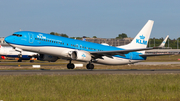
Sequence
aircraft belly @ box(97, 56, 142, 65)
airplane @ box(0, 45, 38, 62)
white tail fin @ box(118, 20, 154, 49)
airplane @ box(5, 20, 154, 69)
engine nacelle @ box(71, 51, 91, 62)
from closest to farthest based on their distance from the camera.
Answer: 1. airplane @ box(5, 20, 154, 69)
2. engine nacelle @ box(71, 51, 91, 62)
3. aircraft belly @ box(97, 56, 142, 65)
4. white tail fin @ box(118, 20, 154, 49)
5. airplane @ box(0, 45, 38, 62)

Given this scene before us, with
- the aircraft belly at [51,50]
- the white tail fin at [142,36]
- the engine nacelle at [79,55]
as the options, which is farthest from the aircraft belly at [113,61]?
the aircraft belly at [51,50]

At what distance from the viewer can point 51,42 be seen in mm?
35844

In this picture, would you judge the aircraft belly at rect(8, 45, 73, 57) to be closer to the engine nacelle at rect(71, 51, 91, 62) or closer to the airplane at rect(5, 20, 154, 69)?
the airplane at rect(5, 20, 154, 69)

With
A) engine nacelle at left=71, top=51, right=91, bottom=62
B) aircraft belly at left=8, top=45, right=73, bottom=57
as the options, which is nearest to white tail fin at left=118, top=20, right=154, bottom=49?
engine nacelle at left=71, top=51, right=91, bottom=62

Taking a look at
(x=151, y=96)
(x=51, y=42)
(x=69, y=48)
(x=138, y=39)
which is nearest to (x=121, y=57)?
(x=138, y=39)

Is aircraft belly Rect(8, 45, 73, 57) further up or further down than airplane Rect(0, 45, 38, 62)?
further down

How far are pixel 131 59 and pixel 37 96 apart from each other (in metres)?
32.3

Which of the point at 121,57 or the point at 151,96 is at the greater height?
the point at 121,57

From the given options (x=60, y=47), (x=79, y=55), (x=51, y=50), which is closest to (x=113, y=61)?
(x=79, y=55)

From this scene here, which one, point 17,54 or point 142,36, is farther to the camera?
point 17,54

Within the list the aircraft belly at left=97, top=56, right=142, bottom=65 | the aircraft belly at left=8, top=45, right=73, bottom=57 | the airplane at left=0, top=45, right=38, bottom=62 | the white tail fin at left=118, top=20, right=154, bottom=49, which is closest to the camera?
the aircraft belly at left=8, top=45, right=73, bottom=57

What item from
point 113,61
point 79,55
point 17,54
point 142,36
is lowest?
point 113,61

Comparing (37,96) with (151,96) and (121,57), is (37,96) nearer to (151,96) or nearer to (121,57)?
(151,96)

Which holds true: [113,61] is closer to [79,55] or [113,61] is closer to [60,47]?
[79,55]
